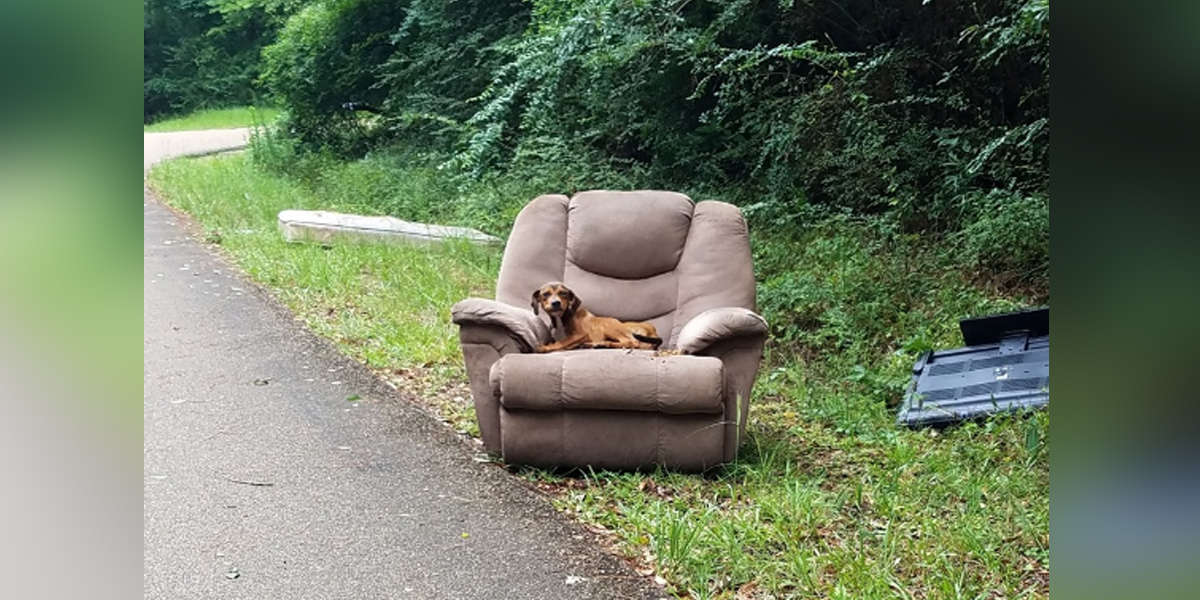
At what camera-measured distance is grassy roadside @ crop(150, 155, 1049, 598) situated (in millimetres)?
3428

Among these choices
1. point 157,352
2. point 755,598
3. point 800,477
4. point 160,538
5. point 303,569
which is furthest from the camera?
point 157,352

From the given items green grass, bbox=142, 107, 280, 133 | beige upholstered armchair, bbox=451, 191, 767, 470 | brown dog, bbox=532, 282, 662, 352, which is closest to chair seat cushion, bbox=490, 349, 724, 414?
beige upholstered armchair, bbox=451, 191, 767, 470

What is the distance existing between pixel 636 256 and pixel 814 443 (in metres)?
1.16

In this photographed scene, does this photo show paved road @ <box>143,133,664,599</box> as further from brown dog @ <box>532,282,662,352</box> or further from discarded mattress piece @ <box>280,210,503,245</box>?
discarded mattress piece @ <box>280,210,503,245</box>

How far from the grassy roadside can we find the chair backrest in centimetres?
69

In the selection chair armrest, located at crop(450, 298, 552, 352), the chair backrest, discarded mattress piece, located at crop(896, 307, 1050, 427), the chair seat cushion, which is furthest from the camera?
the chair backrest

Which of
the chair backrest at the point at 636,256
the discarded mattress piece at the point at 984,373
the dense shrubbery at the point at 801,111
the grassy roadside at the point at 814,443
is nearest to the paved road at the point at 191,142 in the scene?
the dense shrubbery at the point at 801,111

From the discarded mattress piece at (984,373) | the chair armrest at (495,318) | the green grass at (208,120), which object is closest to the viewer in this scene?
the chair armrest at (495,318)

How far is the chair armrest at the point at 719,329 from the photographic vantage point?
4.42m

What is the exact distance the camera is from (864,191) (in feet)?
26.0

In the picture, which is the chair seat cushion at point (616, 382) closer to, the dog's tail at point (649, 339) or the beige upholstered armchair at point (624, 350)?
the beige upholstered armchair at point (624, 350)

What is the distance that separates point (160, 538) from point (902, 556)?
7.86 feet
